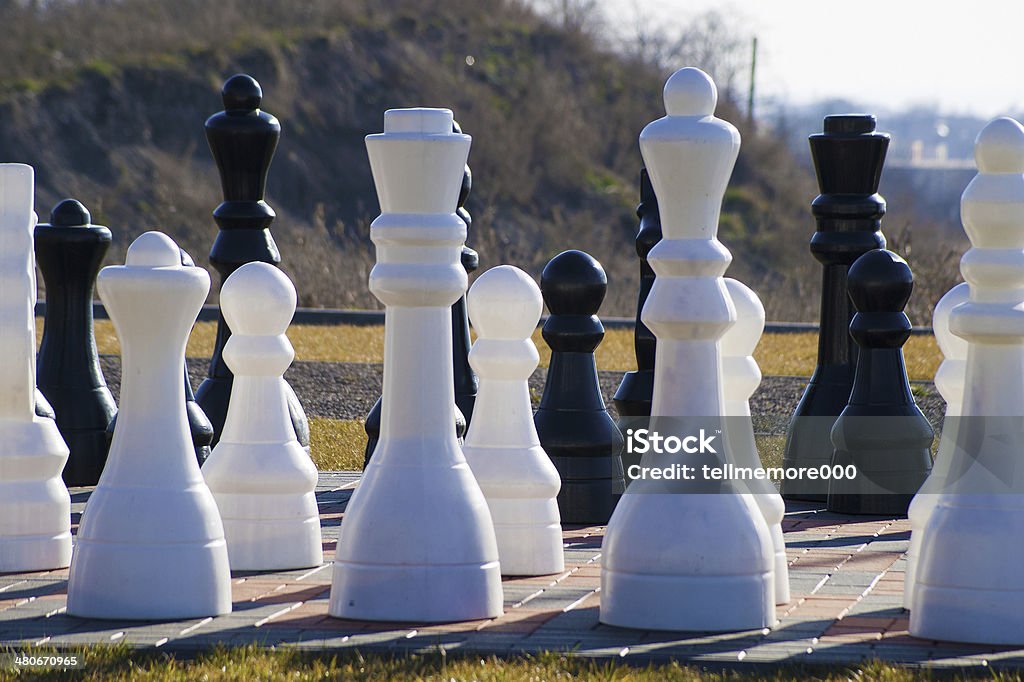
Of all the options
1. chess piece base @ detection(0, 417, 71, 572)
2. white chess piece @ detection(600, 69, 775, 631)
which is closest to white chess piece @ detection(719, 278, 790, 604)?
white chess piece @ detection(600, 69, 775, 631)

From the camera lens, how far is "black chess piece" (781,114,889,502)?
5.70m

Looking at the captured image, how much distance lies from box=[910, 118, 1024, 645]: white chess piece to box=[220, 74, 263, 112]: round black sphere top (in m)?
3.04

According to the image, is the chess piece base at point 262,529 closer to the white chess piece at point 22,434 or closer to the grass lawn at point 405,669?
the white chess piece at point 22,434

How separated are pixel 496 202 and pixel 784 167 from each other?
7.34 m

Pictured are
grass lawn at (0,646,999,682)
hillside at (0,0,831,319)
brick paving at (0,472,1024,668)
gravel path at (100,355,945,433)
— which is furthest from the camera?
hillside at (0,0,831,319)

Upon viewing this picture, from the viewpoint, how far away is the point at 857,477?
5273 millimetres

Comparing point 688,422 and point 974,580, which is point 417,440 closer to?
point 688,422

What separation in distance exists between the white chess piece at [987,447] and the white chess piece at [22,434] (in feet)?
7.64

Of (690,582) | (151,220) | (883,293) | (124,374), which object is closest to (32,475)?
(124,374)

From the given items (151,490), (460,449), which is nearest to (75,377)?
(151,490)

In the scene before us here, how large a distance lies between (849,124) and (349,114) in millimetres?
24375

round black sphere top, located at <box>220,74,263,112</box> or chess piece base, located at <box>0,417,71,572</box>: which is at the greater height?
round black sphere top, located at <box>220,74,263,112</box>

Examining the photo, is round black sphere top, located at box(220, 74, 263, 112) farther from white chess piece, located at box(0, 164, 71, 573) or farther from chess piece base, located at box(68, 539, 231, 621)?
chess piece base, located at box(68, 539, 231, 621)

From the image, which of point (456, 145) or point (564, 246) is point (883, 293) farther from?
point (564, 246)
